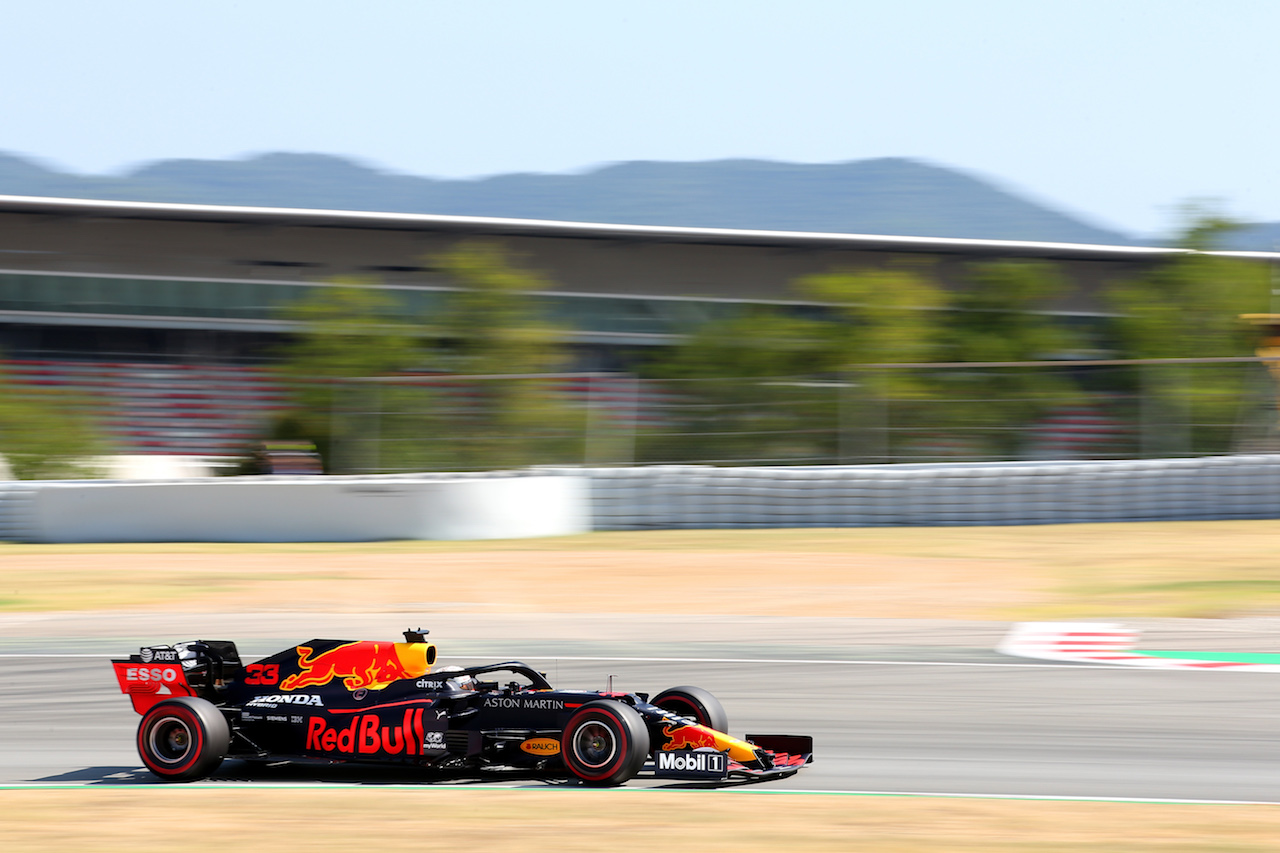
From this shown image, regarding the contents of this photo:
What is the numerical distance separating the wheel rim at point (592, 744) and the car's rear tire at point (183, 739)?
5.15 ft

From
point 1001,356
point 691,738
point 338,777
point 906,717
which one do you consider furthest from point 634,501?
point 691,738

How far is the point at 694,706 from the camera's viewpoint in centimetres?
588

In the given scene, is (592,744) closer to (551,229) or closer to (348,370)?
(348,370)

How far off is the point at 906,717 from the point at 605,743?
7.67ft

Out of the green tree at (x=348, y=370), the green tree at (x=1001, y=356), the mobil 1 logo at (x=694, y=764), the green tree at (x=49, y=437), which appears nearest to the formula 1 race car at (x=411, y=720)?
the mobil 1 logo at (x=694, y=764)

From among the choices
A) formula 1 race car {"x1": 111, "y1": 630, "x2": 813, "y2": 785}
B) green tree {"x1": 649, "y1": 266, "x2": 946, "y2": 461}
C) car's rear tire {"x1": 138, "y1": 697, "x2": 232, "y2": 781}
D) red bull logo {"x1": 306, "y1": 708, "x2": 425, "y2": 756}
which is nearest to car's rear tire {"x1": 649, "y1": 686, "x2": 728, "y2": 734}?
formula 1 race car {"x1": 111, "y1": 630, "x2": 813, "y2": 785}

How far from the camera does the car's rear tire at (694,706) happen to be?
19.3 ft

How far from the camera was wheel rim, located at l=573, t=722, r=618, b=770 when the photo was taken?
5.48 meters

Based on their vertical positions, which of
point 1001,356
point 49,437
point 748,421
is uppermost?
point 1001,356

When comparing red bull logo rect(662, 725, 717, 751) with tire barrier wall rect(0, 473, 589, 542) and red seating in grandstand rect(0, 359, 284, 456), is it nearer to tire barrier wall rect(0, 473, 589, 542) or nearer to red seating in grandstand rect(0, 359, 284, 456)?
tire barrier wall rect(0, 473, 589, 542)

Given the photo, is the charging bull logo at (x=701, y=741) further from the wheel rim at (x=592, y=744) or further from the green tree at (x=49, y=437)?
the green tree at (x=49, y=437)

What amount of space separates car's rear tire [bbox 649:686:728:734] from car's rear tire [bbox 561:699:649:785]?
14.2 inches

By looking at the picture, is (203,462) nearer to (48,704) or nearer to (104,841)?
(48,704)

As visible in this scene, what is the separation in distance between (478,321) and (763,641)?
499 inches
